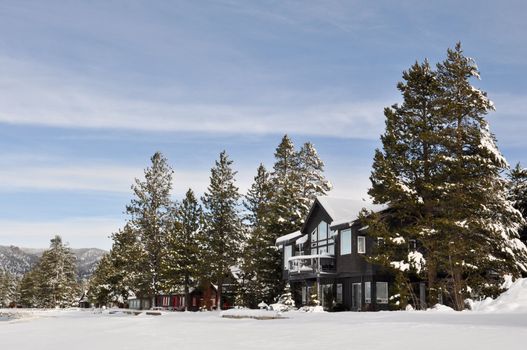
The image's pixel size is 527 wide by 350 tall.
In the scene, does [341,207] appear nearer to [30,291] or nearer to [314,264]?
[314,264]

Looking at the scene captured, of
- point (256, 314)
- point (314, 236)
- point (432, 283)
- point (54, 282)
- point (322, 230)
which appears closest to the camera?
point (256, 314)

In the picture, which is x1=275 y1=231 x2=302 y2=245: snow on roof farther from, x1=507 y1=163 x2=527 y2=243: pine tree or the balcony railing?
x1=507 y1=163 x2=527 y2=243: pine tree

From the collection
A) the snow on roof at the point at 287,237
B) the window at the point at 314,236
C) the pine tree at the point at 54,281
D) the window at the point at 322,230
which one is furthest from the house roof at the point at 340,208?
the pine tree at the point at 54,281

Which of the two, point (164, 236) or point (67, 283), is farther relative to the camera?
point (67, 283)

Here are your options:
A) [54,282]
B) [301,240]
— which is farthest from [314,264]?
[54,282]

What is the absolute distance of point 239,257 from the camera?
6625 centimetres

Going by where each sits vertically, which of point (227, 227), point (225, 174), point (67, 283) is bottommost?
point (67, 283)

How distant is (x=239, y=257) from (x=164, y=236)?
30.9 feet

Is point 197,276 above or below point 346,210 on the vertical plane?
below

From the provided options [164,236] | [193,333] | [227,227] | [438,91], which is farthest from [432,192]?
[164,236]

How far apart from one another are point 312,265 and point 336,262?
2.19 m

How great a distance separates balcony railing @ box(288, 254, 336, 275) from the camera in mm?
48188

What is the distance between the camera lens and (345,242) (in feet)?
153

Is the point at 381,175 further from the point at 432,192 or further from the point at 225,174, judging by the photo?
the point at 225,174
